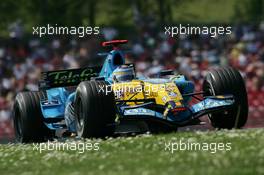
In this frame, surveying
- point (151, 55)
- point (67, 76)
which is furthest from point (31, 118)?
point (151, 55)

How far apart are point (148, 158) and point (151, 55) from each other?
58.1ft

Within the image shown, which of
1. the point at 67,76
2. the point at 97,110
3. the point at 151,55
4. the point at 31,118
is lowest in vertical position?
the point at 31,118

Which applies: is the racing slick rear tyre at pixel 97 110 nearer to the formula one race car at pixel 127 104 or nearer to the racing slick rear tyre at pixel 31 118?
the formula one race car at pixel 127 104

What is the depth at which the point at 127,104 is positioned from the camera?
50.9ft

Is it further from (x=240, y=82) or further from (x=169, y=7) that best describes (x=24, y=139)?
(x=169, y=7)

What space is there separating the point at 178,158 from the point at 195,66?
17.0 metres

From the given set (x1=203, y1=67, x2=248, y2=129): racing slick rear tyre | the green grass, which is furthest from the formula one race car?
the green grass

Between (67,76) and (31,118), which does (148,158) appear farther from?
(67,76)

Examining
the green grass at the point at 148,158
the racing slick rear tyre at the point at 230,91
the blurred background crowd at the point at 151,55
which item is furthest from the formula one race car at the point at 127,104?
the blurred background crowd at the point at 151,55

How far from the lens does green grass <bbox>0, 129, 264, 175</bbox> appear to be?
31.9 ft

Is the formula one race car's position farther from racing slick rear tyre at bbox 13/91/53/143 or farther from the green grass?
the green grass

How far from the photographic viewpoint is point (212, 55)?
28.0 m

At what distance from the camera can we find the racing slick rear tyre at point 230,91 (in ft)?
50.4

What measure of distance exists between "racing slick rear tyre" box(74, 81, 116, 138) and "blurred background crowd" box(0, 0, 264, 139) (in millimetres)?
11274
